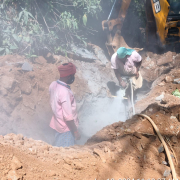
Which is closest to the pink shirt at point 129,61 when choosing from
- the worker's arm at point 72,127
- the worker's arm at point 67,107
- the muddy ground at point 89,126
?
the muddy ground at point 89,126

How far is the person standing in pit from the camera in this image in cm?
431

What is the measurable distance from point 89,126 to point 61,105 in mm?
2437

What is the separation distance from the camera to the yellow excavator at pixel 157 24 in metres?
5.34

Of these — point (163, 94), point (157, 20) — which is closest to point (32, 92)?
point (163, 94)

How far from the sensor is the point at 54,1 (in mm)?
6371

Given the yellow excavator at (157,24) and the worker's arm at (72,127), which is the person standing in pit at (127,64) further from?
the worker's arm at (72,127)

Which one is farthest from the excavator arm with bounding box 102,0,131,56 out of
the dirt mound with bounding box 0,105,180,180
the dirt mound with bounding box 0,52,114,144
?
the dirt mound with bounding box 0,105,180,180

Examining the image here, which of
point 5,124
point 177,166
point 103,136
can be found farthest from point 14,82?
point 177,166

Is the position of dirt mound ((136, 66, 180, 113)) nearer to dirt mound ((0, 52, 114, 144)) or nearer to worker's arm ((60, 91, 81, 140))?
worker's arm ((60, 91, 81, 140))

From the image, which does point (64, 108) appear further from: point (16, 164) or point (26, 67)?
point (26, 67)

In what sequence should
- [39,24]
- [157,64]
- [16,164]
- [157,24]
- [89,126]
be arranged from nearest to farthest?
[16,164]
[89,126]
[157,24]
[39,24]
[157,64]

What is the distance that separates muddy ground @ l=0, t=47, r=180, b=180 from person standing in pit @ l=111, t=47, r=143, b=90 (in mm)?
726

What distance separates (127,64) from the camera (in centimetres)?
457

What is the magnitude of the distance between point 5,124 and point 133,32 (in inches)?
273
